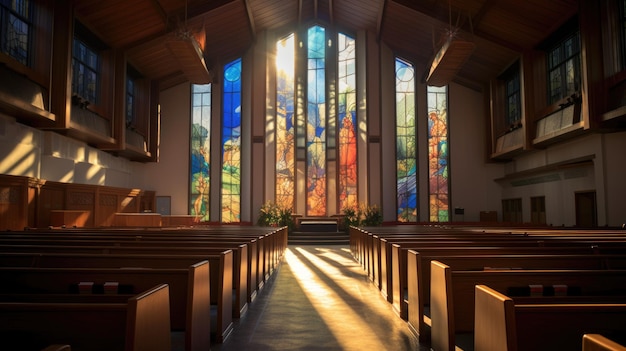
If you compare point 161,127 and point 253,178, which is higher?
point 161,127

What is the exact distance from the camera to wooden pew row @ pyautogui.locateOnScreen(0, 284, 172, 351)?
5.08ft

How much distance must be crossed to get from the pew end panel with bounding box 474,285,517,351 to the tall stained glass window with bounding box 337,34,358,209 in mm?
13924

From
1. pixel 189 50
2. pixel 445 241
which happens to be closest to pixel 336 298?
pixel 445 241

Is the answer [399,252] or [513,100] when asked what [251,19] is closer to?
[513,100]

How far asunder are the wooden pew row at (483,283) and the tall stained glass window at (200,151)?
45.3 feet

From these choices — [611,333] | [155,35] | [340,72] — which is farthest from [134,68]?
[611,333]

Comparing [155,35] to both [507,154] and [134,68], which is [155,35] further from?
[507,154]

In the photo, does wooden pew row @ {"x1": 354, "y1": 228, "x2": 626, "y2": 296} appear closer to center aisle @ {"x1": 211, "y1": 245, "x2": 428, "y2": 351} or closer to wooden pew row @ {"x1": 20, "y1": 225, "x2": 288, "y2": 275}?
center aisle @ {"x1": 211, "y1": 245, "x2": 428, "y2": 351}

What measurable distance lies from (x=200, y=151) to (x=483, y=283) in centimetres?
1436

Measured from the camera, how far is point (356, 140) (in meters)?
15.9

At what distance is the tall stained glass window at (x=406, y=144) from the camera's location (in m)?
15.7

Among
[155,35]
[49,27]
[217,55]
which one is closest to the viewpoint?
[49,27]

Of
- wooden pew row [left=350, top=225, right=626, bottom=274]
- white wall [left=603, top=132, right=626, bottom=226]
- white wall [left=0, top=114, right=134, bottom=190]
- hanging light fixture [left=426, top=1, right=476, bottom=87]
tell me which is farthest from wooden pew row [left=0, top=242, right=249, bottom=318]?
white wall [left=603, top=132, right=626, bottom=226]

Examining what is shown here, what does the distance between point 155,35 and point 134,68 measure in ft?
6.71
